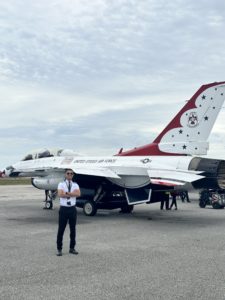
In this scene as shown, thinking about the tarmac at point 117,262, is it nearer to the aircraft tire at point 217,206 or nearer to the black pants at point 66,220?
the black pants at point 66,220

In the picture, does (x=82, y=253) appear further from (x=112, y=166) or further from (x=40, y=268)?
(x=112, y=166)

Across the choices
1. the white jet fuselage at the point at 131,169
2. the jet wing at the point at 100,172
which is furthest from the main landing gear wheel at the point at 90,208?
the jet wing at the point at 100,172

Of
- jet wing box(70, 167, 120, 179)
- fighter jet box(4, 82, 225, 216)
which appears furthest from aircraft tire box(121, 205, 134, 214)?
jet wing box(70, 167, 120, 179)

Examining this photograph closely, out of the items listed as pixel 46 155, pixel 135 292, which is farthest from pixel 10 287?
pixel 46 155

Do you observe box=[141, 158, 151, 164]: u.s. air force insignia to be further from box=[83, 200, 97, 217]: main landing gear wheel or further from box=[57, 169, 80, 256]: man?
box=[57, 169, 80, 256]: man

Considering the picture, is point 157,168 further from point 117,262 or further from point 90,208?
point 117,262

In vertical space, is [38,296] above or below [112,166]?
below

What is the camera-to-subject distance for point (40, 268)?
7145mm

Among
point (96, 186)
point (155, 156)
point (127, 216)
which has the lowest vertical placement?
point (127, 216)

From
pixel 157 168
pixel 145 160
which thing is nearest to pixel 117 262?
pixel 157 168

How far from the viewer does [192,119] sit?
15656mm

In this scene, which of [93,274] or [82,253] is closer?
[93,274]

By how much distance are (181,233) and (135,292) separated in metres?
6.01

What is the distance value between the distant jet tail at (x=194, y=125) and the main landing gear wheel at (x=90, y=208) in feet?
10.0
